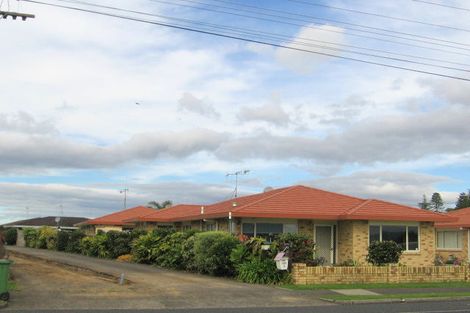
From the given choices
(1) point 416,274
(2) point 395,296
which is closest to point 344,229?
(1) point 416,274

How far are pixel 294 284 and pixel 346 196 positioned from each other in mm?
11818

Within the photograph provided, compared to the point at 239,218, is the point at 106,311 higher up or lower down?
lower down

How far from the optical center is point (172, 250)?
28.2 metres

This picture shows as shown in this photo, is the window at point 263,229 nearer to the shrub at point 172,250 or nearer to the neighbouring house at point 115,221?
the shrub at point 172,250

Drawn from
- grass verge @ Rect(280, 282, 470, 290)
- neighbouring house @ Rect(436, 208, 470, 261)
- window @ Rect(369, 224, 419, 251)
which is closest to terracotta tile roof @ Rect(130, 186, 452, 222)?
window @ Rect(369, 224, 419, 251)

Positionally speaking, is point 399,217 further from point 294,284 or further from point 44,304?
A: point 44,304

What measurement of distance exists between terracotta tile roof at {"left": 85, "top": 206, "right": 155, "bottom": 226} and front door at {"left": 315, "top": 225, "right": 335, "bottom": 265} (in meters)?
25.8

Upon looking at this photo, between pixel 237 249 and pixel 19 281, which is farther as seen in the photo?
pixel 237 249

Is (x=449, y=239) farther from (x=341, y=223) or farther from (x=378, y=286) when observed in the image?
(x=378, y=286)

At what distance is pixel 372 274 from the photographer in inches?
858

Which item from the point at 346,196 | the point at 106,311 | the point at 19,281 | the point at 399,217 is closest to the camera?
the point at 106,311

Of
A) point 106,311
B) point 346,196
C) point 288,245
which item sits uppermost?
point 346,196

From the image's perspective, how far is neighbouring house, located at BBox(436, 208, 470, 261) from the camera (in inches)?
1388

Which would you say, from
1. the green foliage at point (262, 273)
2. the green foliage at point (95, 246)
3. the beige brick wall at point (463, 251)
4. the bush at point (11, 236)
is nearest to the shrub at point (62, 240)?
the green foliage at point (95, 246)
